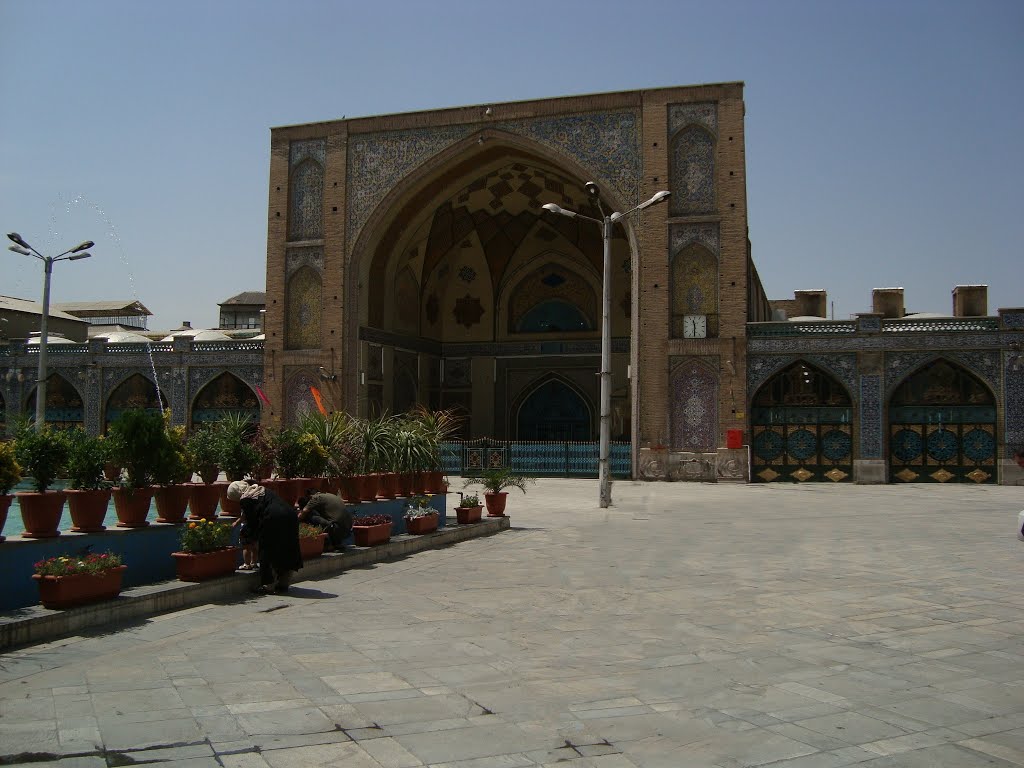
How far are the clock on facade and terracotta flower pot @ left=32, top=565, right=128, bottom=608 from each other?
1967 cm

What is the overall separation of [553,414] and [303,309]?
10450 millimetres

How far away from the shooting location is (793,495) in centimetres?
2052

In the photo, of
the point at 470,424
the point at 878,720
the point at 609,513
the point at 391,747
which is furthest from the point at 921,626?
the point at 470,424

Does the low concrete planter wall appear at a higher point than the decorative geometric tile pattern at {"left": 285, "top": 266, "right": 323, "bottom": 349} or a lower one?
lower

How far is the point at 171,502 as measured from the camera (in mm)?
8672

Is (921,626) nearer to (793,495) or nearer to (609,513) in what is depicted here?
(609,513)

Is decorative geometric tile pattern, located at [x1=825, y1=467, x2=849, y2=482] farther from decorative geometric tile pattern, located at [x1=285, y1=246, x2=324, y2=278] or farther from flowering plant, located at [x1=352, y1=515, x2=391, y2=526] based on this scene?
flowering plant, located at [x1=352, y1=515, x2=391, y2=526]

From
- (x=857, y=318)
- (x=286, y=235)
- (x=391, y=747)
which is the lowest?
(x=391, y=747)

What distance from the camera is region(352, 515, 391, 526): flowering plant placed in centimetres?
1095

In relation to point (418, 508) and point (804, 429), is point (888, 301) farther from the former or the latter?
point (418, 508)

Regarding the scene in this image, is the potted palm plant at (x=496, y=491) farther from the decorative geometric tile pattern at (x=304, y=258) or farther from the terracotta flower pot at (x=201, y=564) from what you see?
the decorative geometric tile pattern at (x=304, y=258)

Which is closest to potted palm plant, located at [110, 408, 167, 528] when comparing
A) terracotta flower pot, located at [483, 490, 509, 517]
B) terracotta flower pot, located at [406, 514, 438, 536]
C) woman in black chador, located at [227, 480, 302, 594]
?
woman in black chador, located at [227, 480, 302, 594]

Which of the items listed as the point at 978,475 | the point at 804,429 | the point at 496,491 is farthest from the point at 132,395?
the point at 978,475

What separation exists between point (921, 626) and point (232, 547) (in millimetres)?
5826
